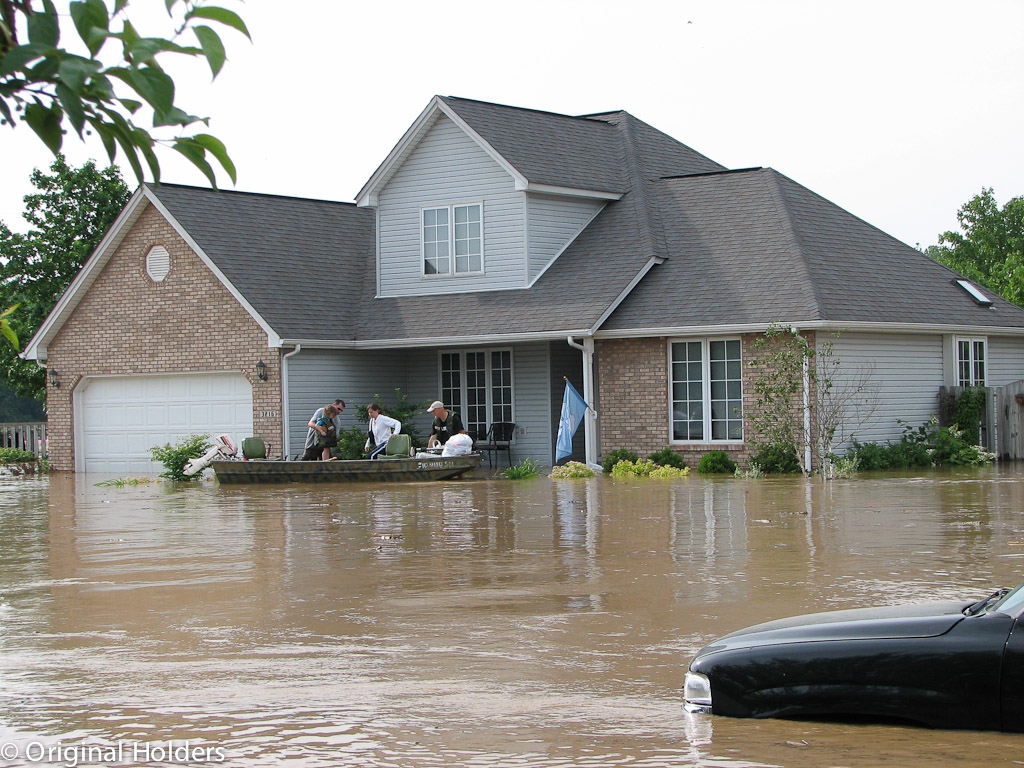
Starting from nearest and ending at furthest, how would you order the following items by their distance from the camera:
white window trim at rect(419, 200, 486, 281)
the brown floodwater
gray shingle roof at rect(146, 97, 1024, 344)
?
1. the brown floodwater
2. gray shingle roof at rect(146, 97, 1024, 344)
3. white window trim at rect(419, 200, 486, 281)

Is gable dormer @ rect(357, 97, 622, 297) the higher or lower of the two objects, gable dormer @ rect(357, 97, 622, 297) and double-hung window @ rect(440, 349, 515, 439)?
the higher

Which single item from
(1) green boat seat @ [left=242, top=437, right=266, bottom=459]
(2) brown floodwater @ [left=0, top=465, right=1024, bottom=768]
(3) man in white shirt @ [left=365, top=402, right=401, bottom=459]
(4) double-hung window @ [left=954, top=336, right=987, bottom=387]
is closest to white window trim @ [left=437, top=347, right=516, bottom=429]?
(3) man in white shirt @ [left=365, top=402, right=401, bottom=459]

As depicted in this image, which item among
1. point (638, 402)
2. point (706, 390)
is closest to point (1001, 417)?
point (706, 390)

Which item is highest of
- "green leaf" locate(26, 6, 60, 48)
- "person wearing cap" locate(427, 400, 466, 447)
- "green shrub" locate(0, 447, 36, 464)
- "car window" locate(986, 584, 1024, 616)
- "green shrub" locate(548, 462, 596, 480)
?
"green leaf" locate(26, 6, 60, 48)

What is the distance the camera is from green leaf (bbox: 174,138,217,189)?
2961 millimetres

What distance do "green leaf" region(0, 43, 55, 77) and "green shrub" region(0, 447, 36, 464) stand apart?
109ft

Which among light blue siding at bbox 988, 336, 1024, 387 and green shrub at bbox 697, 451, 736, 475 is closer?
green shrub at bbox 697, 451, 736, 475

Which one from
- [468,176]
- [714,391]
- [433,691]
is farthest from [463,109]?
[433,691]

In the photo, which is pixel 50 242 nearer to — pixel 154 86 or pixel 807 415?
pixel 807 415

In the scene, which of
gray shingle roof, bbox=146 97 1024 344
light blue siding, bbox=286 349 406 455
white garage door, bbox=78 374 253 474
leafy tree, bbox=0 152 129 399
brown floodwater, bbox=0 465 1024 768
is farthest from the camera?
leafy tree, bbox=0 152 129 399

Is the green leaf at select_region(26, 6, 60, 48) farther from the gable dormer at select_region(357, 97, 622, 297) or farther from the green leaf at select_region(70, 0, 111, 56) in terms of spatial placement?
the gable dormer at select_region(357, 97, 622, 297)

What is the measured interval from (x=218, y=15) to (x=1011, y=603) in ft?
14.8

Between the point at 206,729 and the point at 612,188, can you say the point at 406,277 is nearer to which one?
the point at 612,188

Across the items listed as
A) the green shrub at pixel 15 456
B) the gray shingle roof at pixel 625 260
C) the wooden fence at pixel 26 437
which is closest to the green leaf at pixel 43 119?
the gray shingle roof at pixel 625 260
